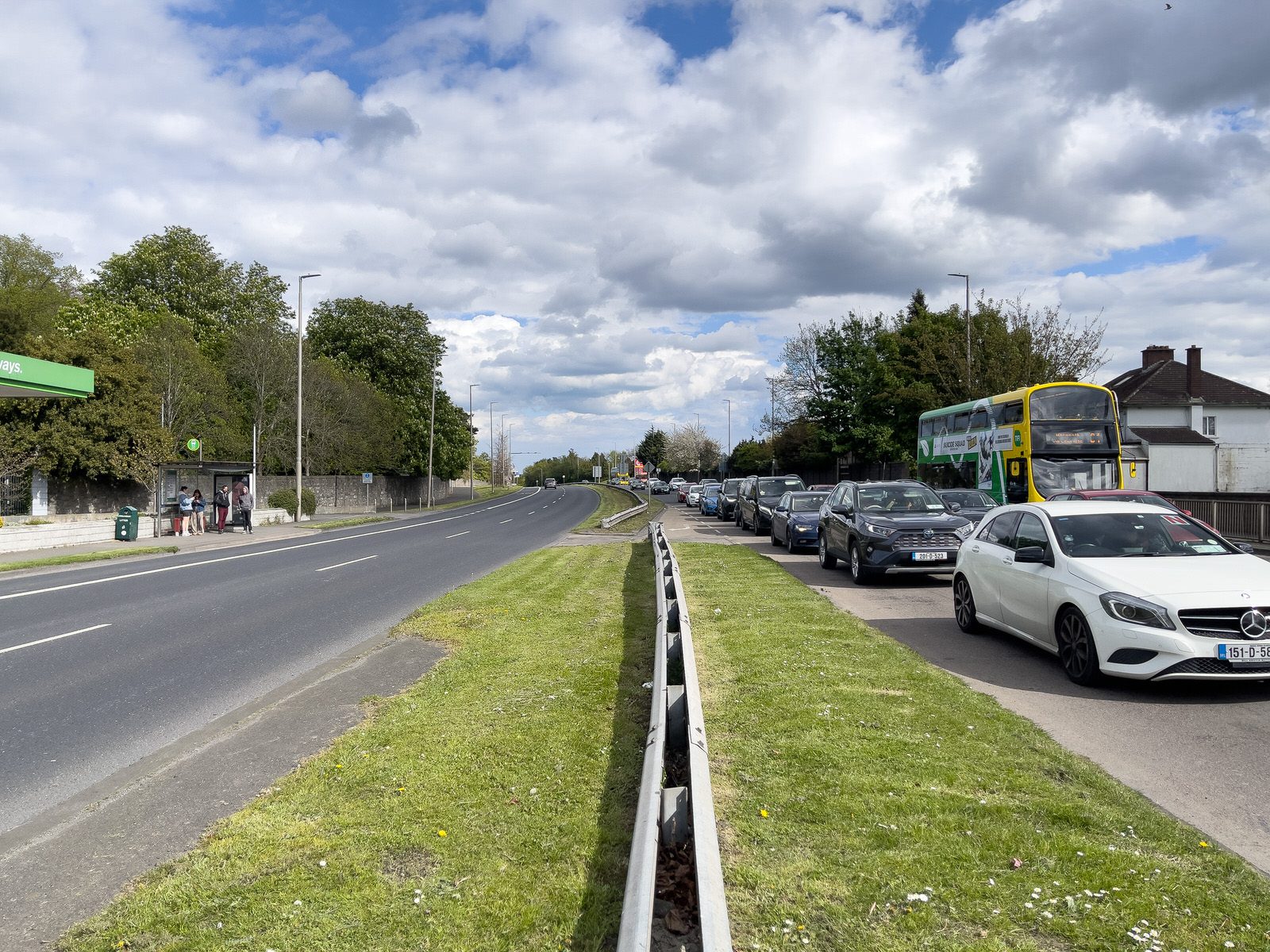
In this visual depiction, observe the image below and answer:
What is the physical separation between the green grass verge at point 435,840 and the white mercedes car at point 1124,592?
3.53 meters

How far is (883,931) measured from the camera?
3.25 meters

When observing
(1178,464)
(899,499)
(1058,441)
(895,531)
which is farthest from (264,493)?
(1178,464)

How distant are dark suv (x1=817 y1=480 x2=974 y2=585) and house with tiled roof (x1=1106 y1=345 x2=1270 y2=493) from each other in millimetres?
38141

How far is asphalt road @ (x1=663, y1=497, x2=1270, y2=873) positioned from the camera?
4.56 m

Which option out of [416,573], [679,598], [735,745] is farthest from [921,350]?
[735,745]

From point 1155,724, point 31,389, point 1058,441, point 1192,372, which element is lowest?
point 1155,724

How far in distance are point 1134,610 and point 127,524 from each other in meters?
28.1

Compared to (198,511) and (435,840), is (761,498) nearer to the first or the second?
(198,511)

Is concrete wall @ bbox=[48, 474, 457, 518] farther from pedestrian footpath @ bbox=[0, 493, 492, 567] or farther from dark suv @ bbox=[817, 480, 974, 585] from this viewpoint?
dark suv @ bbox=[817, 480, 974, 585]

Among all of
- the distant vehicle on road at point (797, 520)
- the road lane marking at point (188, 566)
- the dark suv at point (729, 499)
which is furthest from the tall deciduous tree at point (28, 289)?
the distant vehicle on road at point (797, 520)

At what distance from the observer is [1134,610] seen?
6.78 metres

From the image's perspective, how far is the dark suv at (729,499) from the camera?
125 feet

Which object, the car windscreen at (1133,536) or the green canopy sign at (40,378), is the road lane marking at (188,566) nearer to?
the green canopy sign at (40,378)

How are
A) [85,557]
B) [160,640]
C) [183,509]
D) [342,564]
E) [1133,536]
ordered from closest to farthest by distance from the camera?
[1133,536] → [160,640] → [342,564] → [85,557] → [183,509]
